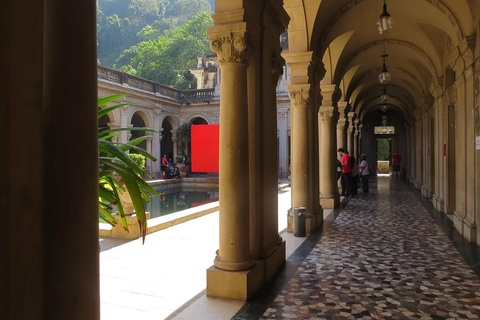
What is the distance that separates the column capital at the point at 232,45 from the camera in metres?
4.41

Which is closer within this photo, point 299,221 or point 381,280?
point 381,280

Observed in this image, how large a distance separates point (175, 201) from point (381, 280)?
39.2 feet

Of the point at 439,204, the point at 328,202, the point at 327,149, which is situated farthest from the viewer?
the point at 328,202

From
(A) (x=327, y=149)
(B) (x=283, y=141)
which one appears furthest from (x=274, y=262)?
(B) (x=283, y=141)

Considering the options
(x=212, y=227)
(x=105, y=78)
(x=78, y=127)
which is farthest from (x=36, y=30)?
(x=105, y=78)

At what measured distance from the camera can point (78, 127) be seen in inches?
71.3

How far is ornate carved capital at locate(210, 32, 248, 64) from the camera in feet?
14.5

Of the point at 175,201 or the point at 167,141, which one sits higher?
the point at 167,141

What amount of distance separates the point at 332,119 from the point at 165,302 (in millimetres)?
8809

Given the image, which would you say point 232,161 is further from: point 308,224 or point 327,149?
point 327,149

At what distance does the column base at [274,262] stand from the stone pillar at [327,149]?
6039 mm

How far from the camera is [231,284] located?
4355mm

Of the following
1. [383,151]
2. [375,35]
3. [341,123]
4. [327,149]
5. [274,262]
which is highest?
[375,35]

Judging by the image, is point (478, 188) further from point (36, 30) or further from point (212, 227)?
point (36, 30)
